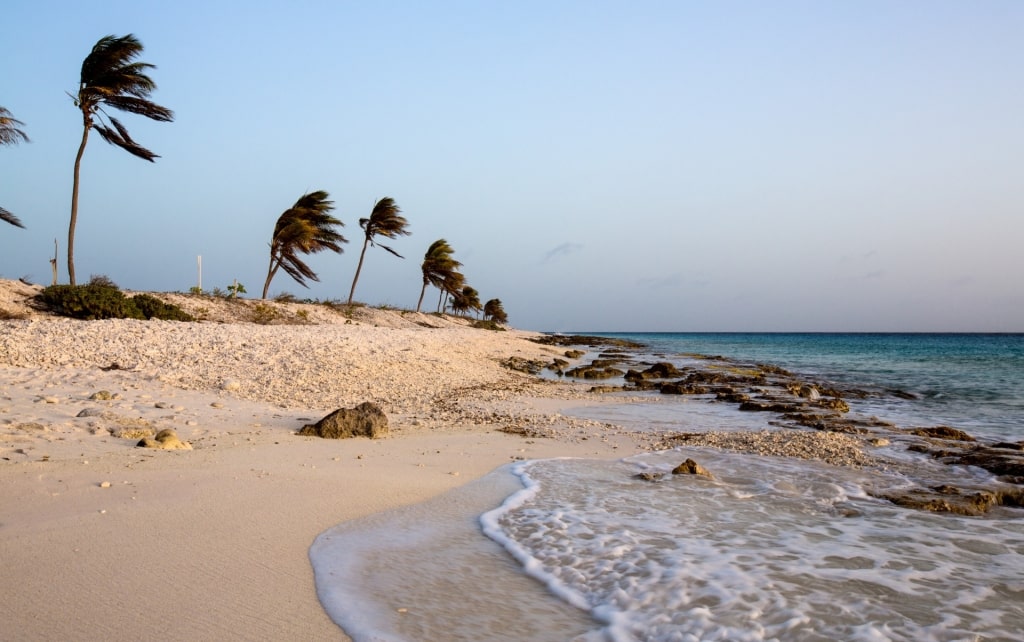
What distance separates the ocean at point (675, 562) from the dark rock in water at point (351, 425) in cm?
192

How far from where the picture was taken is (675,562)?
3.62 m

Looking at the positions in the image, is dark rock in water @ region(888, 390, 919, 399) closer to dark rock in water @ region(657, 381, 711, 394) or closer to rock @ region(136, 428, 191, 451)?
dark rock in water @ region(657, 381, 711, 394)

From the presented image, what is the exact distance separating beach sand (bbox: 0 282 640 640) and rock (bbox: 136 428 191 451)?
0.30 feet

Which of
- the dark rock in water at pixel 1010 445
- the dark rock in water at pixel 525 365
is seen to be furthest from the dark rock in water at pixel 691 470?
the dark rock in water at pixel 525 365

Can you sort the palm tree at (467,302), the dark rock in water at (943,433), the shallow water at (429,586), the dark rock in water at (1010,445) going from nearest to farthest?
1. the shallow water at (429,586)
2. the dark rock in water at (1010,445)
3. the dark rock in water at (943,433)
4. the palm tree at (467,302)

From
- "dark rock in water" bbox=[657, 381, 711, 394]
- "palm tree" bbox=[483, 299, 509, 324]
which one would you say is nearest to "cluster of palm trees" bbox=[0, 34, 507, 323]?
"dark rock in water" bbox=[657, 381, 711, 394]

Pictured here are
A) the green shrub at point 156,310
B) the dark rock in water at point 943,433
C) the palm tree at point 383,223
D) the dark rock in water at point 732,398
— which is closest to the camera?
the dark rock in water at point 943,433

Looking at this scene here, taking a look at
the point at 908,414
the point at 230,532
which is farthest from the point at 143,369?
the point at 908,414

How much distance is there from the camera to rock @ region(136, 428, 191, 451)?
5730mm

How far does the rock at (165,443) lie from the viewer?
5730 mm

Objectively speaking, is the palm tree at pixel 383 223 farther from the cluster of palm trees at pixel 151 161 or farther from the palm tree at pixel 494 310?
the palm tree at pixel 494 310

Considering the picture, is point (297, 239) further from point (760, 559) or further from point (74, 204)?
point (760, 559)

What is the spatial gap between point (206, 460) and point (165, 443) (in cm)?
63

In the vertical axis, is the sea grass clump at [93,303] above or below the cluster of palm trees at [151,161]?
below
